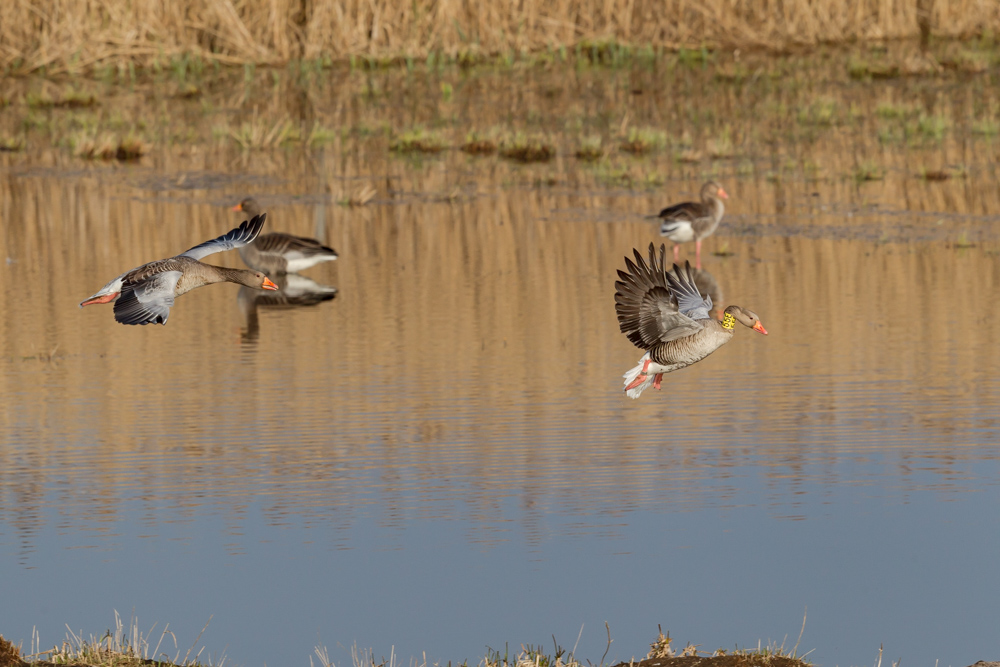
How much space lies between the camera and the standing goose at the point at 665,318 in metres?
9.24

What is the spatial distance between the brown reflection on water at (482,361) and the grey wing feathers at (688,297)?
990mm

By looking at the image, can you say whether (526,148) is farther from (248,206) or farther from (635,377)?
(635,377)

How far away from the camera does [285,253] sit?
17.1m

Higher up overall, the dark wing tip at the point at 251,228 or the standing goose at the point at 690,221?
the standing goose at the point at 690,221

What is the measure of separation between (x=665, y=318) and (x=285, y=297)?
7.87 meters

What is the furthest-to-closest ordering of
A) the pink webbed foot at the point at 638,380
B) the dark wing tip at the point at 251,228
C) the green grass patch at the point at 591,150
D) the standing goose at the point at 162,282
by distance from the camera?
1. the green grass patch at the point at 591,150
2. the pink webbed foot at the point at 638,380
3. the dark wing tip at the point at 251,228
4. the standing goose at the point at 162,282

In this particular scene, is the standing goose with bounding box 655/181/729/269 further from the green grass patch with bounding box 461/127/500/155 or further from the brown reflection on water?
the green grass patch with bounding box 461/127/500/155

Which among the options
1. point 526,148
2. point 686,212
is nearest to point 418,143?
point 526,148

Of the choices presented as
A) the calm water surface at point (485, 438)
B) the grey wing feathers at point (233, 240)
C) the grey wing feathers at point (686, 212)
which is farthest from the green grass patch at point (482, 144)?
the grey wing feathers at point (233, 240)

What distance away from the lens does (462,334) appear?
1432 cm

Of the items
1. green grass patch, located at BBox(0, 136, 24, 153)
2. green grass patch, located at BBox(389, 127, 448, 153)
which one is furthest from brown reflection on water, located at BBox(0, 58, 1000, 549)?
green grass patch, located at BBox(0, 136, 24, 153)

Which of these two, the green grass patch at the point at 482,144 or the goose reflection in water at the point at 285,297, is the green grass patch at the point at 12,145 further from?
the goose reflection in water at the point at 285,297

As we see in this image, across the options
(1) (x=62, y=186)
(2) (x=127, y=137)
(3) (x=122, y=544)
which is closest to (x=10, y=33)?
(2) (x=127, y=137)

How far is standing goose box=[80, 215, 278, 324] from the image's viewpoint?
8.90 m
